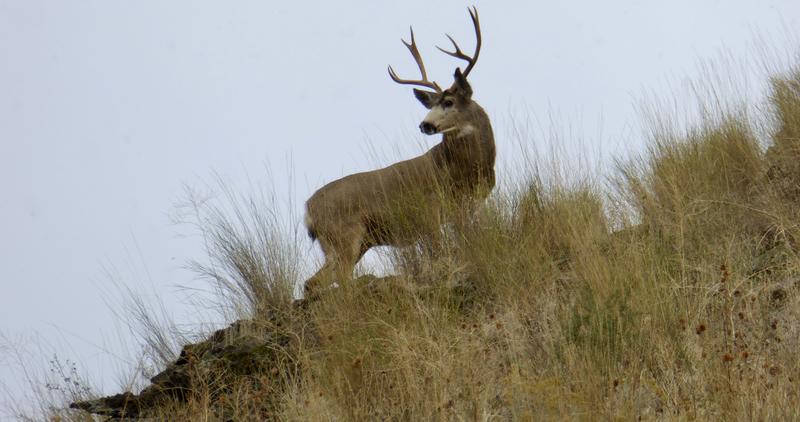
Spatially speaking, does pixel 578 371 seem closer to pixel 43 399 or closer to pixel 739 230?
pixel 739 230

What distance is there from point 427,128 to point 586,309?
383cm

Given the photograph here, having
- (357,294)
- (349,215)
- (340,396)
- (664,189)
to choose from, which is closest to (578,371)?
(340,396)

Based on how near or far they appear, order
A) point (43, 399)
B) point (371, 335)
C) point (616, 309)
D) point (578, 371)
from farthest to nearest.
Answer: point (43, 399) < point (371, 335) < point (616, 309) < point (578, 371)

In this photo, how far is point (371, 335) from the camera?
7.51 metres

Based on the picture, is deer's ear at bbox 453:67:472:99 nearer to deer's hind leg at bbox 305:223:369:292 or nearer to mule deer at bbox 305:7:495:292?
mule deer at bbox 305:7:495:292

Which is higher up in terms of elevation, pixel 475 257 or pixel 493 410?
pixel 475 257

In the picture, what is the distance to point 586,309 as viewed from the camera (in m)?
6.73

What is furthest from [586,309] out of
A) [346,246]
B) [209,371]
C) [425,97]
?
[425,97]

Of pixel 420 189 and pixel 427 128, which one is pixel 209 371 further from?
pixel 427 128

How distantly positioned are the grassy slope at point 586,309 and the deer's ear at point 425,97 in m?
1.93

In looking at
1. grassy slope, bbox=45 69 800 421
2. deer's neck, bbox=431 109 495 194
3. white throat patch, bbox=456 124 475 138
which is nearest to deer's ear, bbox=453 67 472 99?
deer's neck, bbox=431 109 495 194

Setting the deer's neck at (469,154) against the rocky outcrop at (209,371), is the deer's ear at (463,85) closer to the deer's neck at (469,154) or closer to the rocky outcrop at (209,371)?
the deer's neck at (469,154)

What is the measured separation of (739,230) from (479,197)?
2176mm

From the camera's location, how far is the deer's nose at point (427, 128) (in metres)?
10.3
